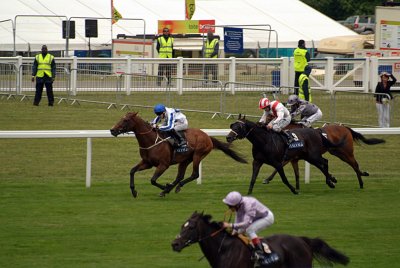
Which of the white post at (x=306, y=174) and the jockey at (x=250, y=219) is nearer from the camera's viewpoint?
→ the jockey at (x=250, y=219)

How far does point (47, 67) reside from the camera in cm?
2502

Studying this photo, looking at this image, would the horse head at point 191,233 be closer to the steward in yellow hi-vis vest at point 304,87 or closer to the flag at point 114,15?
the steward in yellow hi-vis vest at point 304,87

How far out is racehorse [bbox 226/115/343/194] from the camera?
52.3ft

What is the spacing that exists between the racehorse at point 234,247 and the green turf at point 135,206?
1.59m

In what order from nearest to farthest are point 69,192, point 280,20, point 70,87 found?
1. point 69,192
2. point 70,87
3. point 280,20

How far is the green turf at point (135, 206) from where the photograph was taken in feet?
38.2

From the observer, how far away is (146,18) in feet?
123

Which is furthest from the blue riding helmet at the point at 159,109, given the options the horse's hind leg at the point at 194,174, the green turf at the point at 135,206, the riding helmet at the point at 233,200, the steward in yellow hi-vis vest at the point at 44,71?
the steward in yellow hi-vis vest at the point at 44,71

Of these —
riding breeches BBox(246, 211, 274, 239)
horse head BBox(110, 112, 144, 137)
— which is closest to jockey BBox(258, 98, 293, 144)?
horse head BBox(110, 112, 144, 137)

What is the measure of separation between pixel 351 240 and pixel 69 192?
17.0ft

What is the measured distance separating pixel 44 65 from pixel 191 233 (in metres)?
16.5

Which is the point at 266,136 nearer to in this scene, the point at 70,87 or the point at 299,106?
the point at 299,106

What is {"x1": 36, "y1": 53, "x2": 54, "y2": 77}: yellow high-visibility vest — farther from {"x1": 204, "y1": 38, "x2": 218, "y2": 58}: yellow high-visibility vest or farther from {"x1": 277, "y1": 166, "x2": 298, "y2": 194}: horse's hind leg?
{"x1": 277, "y1": 166, "x2": 298, "y2": 194}: horse's hind leg

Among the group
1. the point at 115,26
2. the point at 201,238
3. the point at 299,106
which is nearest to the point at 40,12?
the point at 115,26
